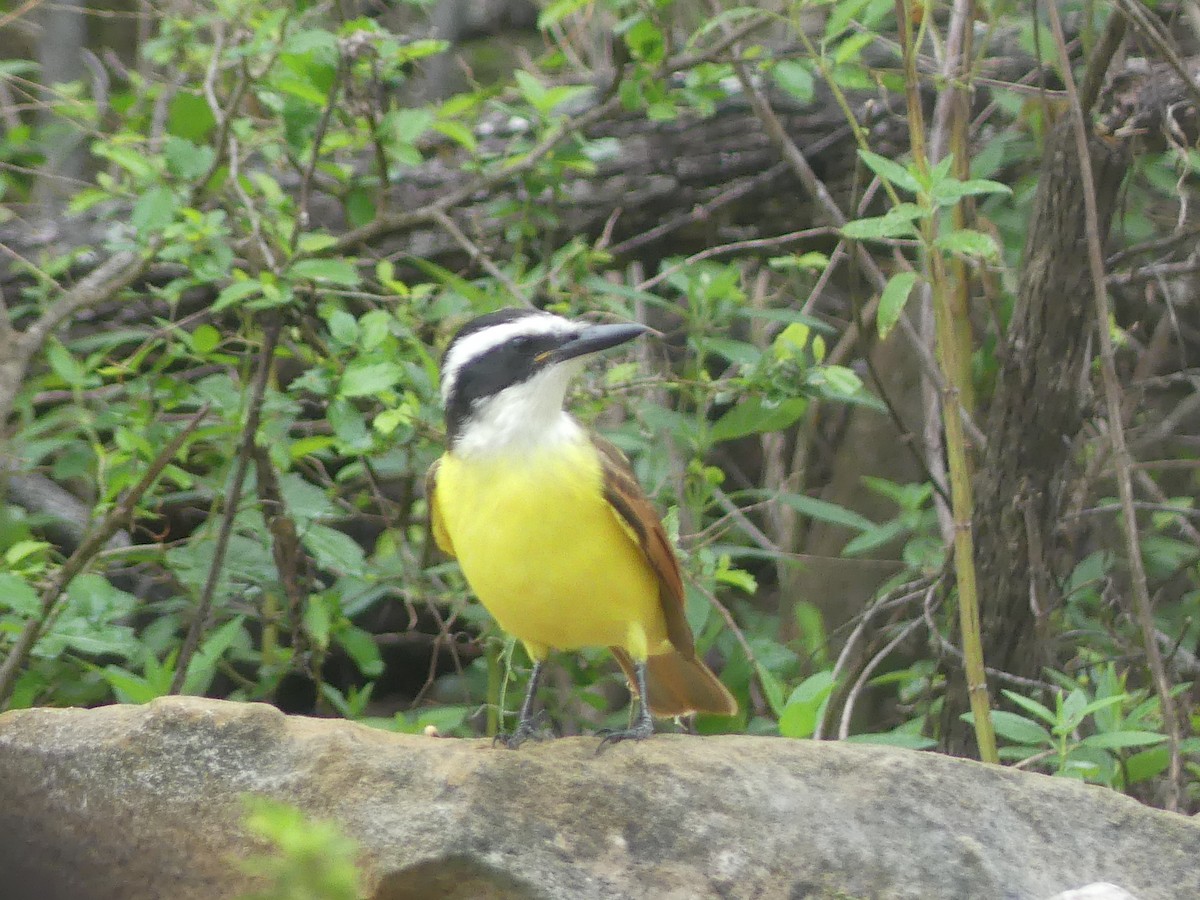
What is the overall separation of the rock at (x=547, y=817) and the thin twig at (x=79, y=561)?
1127mm

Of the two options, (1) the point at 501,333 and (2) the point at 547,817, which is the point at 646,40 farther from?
(2) the point at 547,817

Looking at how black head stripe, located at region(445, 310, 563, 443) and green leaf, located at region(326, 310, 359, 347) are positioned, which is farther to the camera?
green leaf, located at region(326, 310, 359, 347)

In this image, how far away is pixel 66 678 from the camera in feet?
15.1

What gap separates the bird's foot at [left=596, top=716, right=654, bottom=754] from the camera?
3424mm

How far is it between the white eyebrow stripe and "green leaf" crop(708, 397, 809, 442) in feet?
3.68

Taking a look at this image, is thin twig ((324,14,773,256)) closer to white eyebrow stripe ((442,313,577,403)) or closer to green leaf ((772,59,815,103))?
green leaf ((772,59,815,103))

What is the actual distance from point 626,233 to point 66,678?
2.76m

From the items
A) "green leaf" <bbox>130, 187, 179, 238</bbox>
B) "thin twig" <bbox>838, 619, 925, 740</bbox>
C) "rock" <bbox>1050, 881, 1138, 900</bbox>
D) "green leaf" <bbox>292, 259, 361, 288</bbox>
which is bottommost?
"thin twig" <bbox>838, 619, 925, 740</bbox>

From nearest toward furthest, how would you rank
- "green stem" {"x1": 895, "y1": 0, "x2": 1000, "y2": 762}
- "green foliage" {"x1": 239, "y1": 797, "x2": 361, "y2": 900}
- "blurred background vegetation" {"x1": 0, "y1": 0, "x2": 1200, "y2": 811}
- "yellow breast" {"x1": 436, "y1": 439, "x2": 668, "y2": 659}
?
1. "green foliage" {"x1": 239, "y1": 797, "x2": 361, "y2": 900}
2. "yellow breast" {"x1": 436, "y1": 439, "x2": 668, "y2": 659}
3. "green stem" {"x1": 895, "y1": 0, "x2": 1000, "y2": 762}
4. "blurred background vegetation" {"x1": 0, "y1": 0, "x2": 1200, "y2": 811}

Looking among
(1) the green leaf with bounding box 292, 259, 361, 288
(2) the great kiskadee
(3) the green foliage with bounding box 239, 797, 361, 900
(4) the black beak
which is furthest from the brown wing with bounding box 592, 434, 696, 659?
(3) the green foliage with bounding box 239, 797, 361, 900

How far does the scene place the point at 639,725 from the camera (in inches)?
142

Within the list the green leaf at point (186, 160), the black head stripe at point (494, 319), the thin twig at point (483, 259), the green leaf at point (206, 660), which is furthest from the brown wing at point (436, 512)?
the green leaf at point (186, 160)

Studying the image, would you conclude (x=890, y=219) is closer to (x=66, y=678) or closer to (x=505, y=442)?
(x=505, y=442)

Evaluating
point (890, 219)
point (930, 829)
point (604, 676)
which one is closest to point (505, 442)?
point (890, 219)
